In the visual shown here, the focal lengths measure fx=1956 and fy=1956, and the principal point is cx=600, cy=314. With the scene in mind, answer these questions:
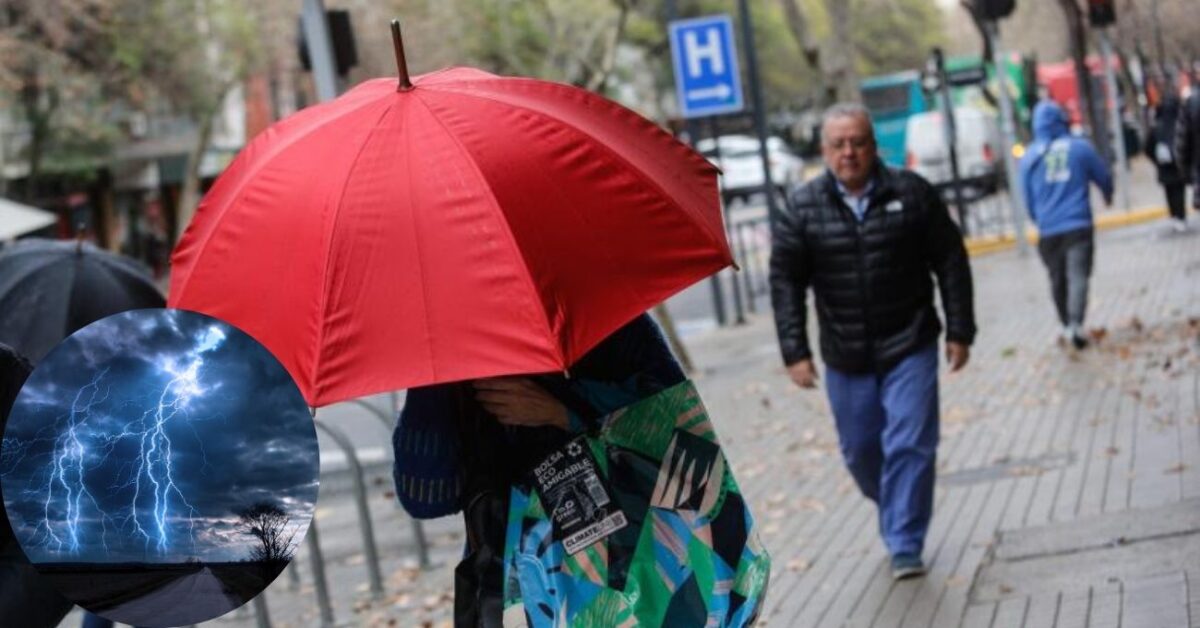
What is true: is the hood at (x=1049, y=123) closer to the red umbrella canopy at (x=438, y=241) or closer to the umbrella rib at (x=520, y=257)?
the red umbrella canopy at (x=438, y=241)

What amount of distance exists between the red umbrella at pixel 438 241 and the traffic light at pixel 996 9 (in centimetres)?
1910

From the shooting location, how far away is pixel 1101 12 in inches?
992

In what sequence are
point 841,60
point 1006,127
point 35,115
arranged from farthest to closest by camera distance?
point 35,115 < point 841,60 < point 1006,127

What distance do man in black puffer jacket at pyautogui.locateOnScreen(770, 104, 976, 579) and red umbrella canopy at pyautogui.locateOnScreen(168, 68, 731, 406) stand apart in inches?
136

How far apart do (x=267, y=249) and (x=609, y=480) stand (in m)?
0.80

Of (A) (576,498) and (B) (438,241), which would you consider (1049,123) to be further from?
(B) (438,241)

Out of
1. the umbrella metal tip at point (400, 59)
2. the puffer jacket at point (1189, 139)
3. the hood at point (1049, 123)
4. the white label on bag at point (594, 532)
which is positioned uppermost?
the umbrella metal tip at point (400, 59)

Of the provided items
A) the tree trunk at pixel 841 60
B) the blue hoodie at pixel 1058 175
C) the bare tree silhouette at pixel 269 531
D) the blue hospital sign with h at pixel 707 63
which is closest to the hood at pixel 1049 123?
the blue hoodie at pixel 1058 175

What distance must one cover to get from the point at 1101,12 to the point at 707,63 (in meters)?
7.92

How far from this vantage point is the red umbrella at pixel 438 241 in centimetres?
346

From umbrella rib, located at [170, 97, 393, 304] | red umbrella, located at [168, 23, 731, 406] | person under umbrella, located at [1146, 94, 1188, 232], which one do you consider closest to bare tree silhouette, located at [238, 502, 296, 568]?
red umbrella, located at [168, 23, 731, 406]

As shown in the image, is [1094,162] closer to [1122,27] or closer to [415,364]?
[415,364]

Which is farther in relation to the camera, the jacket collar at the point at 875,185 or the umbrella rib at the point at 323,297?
the jacket collar at the point at 875,185

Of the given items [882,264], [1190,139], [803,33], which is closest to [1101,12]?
[803,33]
